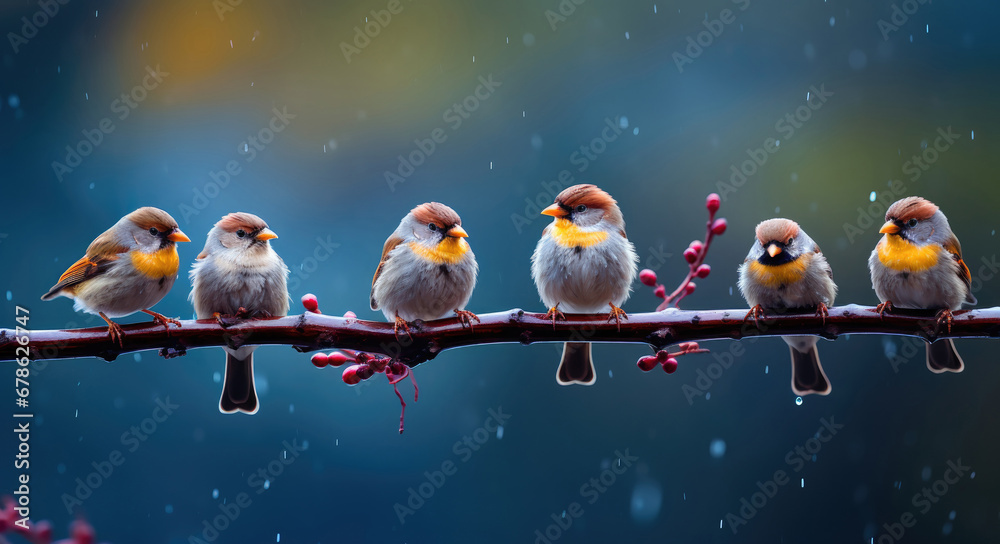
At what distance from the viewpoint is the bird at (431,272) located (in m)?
1.50

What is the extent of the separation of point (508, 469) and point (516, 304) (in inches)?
25.7

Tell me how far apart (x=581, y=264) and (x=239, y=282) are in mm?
705

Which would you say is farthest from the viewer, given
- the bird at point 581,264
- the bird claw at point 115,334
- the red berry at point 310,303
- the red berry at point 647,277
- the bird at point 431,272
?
the bird at point 581,264

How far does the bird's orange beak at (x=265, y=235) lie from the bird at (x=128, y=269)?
0.50 feet

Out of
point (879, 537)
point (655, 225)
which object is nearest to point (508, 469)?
point (655, 225)

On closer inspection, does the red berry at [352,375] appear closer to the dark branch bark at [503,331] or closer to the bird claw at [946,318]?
the dark branch bark at [503,331]

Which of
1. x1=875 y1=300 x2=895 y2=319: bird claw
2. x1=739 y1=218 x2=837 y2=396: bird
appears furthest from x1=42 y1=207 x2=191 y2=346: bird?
x1=875 y1=300 x2=895 y2=319: bird claw

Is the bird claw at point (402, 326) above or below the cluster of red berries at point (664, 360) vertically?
above

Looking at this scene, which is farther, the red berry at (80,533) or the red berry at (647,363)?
the red berry at (647,363)

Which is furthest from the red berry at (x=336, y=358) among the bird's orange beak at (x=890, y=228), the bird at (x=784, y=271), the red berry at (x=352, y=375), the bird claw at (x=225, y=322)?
the bird's orange beak at (x=890, y=228)

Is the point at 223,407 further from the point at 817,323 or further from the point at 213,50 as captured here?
the point at 213,50

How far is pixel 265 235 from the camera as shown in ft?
4.77

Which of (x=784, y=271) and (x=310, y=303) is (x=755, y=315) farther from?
(x=310, y=303)

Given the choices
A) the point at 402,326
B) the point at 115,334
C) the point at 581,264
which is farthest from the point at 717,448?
the point at 115,334
